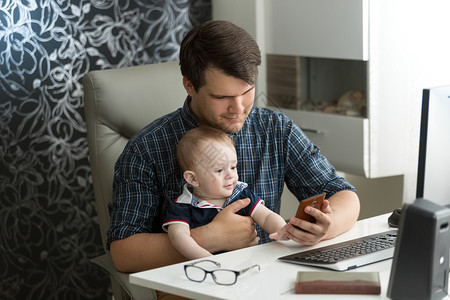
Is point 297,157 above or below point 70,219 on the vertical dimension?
above

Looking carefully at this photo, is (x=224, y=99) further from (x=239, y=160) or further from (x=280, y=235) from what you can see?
(x=280, y=235)

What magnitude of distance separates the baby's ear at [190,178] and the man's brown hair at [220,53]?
0.77ft

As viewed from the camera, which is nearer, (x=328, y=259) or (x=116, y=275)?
(x=328, y=259)

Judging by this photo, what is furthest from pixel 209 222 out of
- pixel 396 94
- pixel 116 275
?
pixel 396 94

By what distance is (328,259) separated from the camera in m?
1.45

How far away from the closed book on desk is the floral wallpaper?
1791 millimetres

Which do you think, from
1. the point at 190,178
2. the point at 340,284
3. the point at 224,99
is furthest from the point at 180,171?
the point at 340,284

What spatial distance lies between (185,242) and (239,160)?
1.24 ft

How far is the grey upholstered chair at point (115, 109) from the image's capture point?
2.02 meters

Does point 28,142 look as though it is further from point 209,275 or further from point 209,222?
point 209,275

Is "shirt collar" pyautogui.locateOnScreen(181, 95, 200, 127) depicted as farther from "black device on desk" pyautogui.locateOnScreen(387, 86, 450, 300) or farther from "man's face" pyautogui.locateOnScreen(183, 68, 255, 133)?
"black device on desk" pyautogui.locateOnScreen(387, 86, 450, 300)

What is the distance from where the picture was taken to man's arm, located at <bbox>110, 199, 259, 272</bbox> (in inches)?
65.2

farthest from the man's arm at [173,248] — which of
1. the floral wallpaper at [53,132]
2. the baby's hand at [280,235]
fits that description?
the floral wallpaper at [53,132]

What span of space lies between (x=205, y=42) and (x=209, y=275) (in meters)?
0.65
